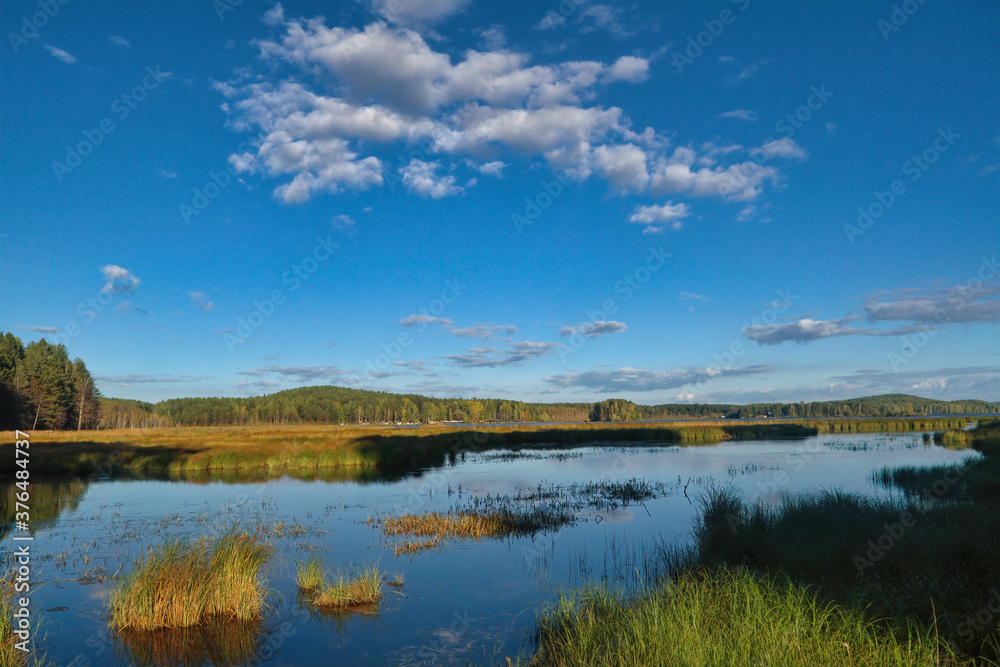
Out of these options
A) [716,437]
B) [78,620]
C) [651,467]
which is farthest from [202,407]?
[78,620]

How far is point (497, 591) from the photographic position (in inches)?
480

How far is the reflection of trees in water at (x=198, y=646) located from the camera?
8859mm

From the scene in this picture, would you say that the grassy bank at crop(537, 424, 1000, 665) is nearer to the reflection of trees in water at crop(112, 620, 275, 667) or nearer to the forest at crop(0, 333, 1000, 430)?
the reflection of trees in water at crop(112, 620, 275, 667)

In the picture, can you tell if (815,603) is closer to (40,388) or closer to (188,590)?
(188,590)

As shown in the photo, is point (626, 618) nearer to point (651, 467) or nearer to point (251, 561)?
point (251, 561)

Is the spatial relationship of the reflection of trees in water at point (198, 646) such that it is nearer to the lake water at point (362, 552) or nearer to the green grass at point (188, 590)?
the lake water at point (362, 552)

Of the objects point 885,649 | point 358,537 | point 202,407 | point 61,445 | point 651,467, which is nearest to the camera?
point 885,649

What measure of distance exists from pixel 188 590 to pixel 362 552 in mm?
5725

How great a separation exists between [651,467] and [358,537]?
76.2 ft

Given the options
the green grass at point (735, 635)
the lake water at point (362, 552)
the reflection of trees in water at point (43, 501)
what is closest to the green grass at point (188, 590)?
the lake water at point (362, 552)

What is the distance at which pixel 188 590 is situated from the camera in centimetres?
1032

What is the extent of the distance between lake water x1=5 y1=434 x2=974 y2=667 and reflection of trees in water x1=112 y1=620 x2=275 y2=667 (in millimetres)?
32

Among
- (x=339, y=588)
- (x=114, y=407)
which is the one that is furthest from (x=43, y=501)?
(x=114, y=407)

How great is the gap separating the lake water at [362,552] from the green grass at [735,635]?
1.85 meters
